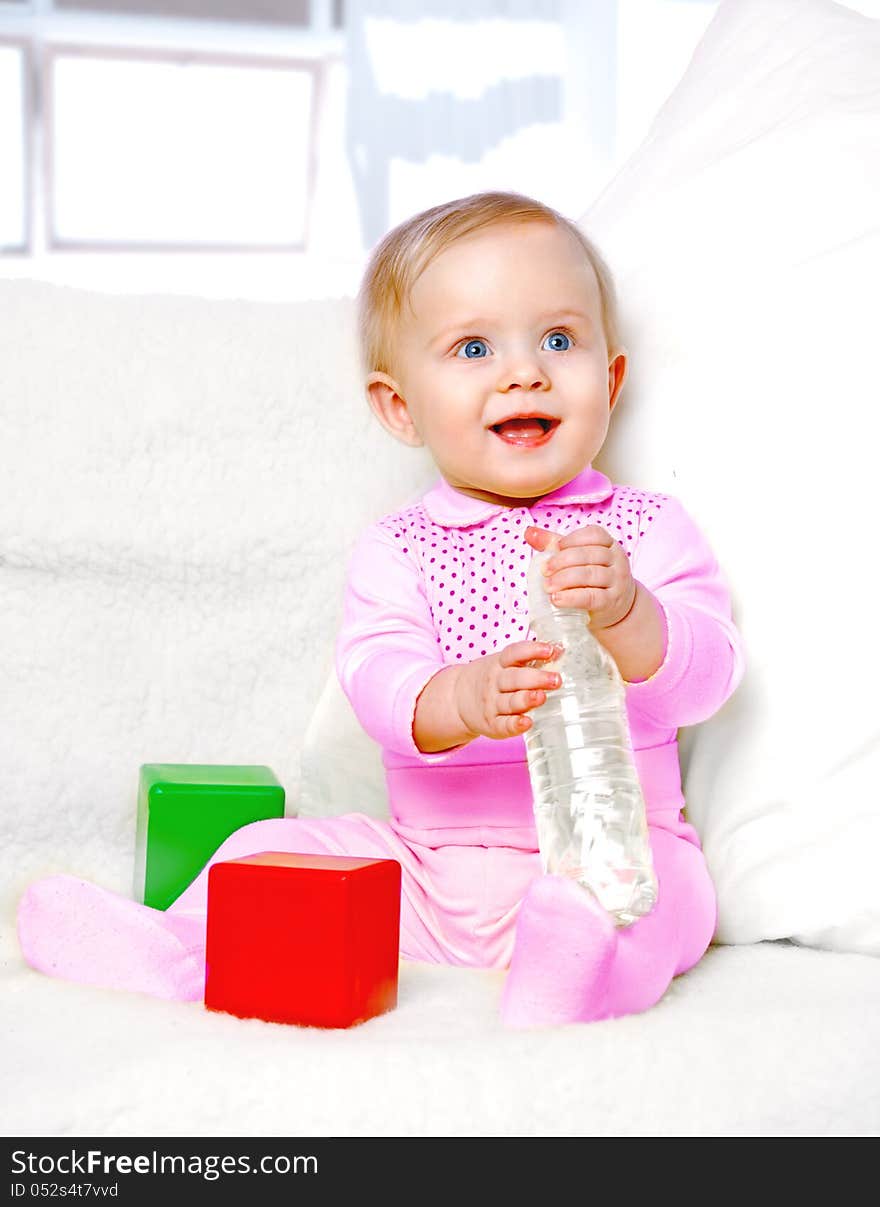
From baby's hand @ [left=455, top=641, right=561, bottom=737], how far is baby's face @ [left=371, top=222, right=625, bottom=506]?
25cm

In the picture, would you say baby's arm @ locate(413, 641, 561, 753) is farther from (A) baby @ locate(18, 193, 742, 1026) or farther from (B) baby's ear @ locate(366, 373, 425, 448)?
(B) baby's ear @ locate(366, 373, 425, 448)

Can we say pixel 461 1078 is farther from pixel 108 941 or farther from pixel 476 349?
pixel 476 349

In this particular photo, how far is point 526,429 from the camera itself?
102 cm

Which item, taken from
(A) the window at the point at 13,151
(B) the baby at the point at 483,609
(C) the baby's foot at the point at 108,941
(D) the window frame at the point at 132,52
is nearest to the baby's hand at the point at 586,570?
(B) the baby at the point at 483,609

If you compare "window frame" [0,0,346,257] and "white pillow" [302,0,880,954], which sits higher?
"window frame" [0,0,346,257]

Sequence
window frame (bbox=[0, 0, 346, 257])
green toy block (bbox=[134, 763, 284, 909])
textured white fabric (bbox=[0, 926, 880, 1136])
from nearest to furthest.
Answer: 1. textured white fabric (bbox=[0, 926, 880, 1136])
2. green toy block (bbox=[134, 763, 284, 909])
3. window frame (bbox=[0, 0, 346, 257])

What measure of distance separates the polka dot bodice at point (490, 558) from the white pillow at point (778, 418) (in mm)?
55

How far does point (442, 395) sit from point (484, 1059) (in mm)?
555

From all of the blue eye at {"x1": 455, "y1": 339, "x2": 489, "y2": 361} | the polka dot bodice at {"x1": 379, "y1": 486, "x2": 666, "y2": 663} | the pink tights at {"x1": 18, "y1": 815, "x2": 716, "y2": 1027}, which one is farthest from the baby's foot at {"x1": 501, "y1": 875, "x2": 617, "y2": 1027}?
the blue eye at {"x1": 455, "y1": 339, "x2": 489, "y2": 361}

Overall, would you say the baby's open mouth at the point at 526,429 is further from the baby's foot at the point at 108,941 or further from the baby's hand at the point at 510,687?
the baby's foot at the point at 108,941

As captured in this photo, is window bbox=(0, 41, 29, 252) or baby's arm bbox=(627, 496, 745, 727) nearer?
baby's arm bbox=(627, 496, 745, 727)

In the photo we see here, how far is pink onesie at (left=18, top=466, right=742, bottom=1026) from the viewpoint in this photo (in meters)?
0.80

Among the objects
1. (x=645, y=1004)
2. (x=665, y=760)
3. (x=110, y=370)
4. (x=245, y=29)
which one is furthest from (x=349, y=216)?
(x=645, y=1004)

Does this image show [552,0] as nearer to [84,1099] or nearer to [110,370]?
[110,370]
